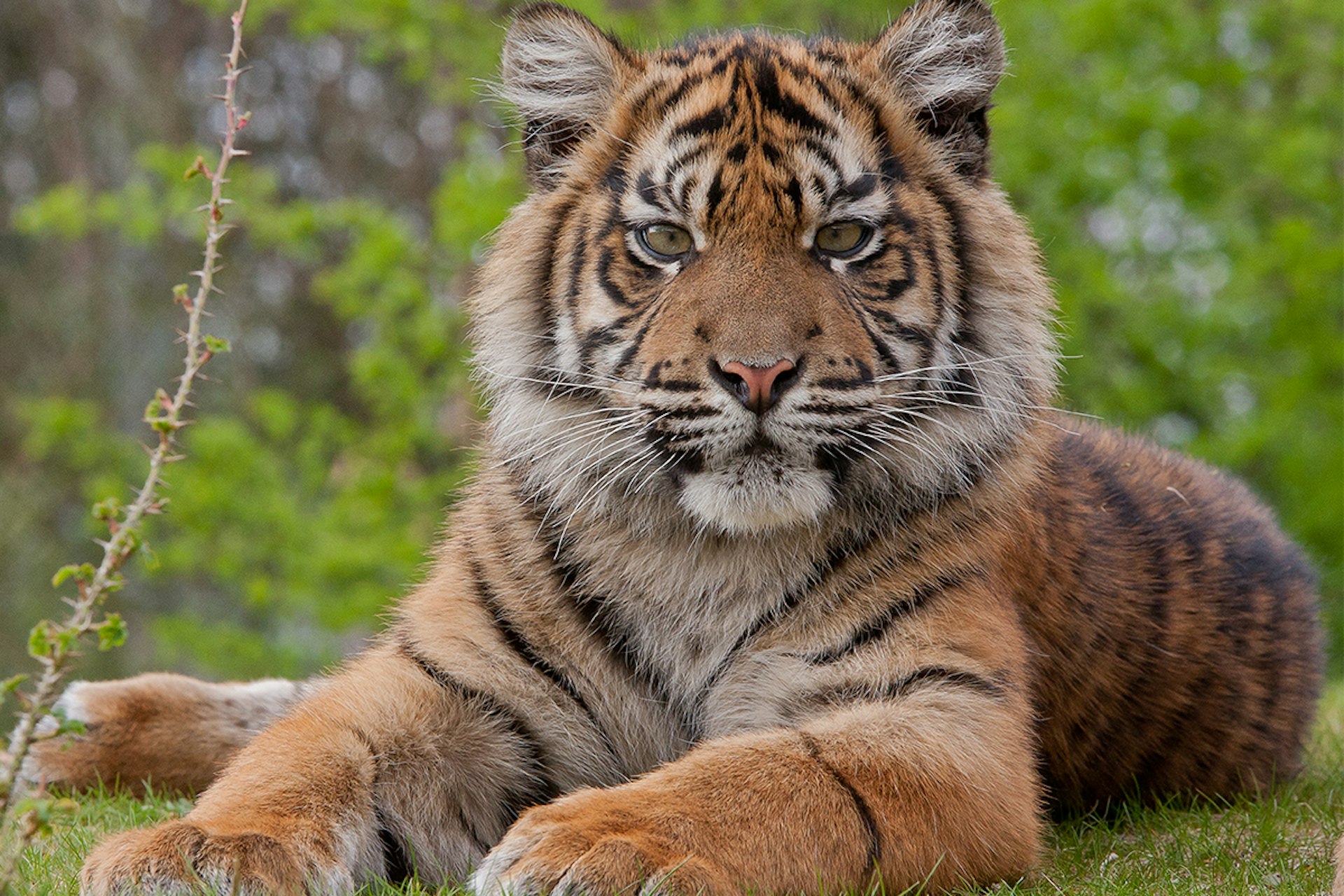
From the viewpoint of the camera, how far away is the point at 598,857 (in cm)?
248

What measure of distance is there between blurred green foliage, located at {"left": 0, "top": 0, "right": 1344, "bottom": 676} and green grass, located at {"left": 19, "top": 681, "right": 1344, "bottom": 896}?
478 centimetres

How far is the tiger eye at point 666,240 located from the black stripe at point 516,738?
1102 millimetres

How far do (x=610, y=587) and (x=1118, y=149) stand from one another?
6756 millimetres

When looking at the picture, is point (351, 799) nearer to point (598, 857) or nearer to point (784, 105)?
point (598, 857)

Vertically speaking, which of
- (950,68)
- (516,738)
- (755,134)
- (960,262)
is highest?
(950,68)

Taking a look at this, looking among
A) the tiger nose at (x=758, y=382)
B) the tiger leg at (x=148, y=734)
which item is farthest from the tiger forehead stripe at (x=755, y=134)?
the tiger leg at (x=148, y=734)

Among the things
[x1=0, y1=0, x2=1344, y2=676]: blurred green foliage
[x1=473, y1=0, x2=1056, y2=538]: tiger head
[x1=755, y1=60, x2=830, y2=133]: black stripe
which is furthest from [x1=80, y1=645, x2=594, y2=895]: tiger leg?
[x1=0, y1=0, x2=1344, y2=676]: blurred green foliage

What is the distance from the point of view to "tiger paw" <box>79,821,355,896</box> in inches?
103

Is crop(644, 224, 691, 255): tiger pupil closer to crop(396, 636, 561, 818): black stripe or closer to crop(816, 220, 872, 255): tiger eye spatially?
crop(816, 220, 872, 255): tiger eye

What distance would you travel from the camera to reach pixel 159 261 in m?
13.0

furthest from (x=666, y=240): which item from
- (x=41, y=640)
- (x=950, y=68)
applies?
(x=41, y=640)

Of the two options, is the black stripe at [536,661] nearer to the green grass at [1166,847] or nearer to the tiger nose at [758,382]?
the green grass at [1166,847]

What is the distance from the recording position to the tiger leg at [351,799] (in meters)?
2.68

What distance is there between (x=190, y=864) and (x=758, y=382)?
1.43 m
